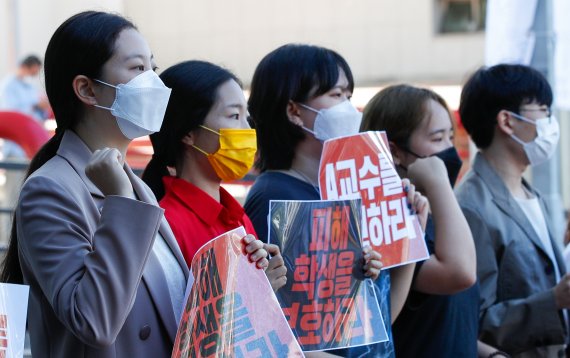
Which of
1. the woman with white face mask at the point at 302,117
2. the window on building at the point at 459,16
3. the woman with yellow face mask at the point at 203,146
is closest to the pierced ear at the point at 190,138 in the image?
the woman with yellow face mask at the point at 203,146

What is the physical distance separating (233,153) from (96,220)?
642 millimetres

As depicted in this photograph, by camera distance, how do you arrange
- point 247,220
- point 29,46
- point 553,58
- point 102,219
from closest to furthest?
point 102,219 < point 247,220 < point 553,58 < point 29,46

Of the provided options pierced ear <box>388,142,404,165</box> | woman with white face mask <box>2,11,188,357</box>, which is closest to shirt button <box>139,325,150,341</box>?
woman with white face mask <box>2,11,188,357</box>

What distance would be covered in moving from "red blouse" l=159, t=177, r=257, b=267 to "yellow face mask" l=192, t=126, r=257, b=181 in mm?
87

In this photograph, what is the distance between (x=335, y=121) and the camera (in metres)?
3.49

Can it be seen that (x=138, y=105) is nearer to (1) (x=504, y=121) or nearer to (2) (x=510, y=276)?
(2) (x=510, y=276)

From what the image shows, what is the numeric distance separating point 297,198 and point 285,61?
1.55 ft

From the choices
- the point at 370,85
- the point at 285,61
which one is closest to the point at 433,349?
the point at 285,61

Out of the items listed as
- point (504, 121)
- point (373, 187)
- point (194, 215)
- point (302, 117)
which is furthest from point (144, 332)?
point (504, 121)

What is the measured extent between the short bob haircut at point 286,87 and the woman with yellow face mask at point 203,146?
0.32 metres

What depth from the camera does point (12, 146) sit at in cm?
1041

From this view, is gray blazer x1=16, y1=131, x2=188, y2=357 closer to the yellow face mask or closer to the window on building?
the yellow face mask

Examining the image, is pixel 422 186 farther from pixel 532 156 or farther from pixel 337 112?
pixel 532 156

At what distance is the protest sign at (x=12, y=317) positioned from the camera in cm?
237
